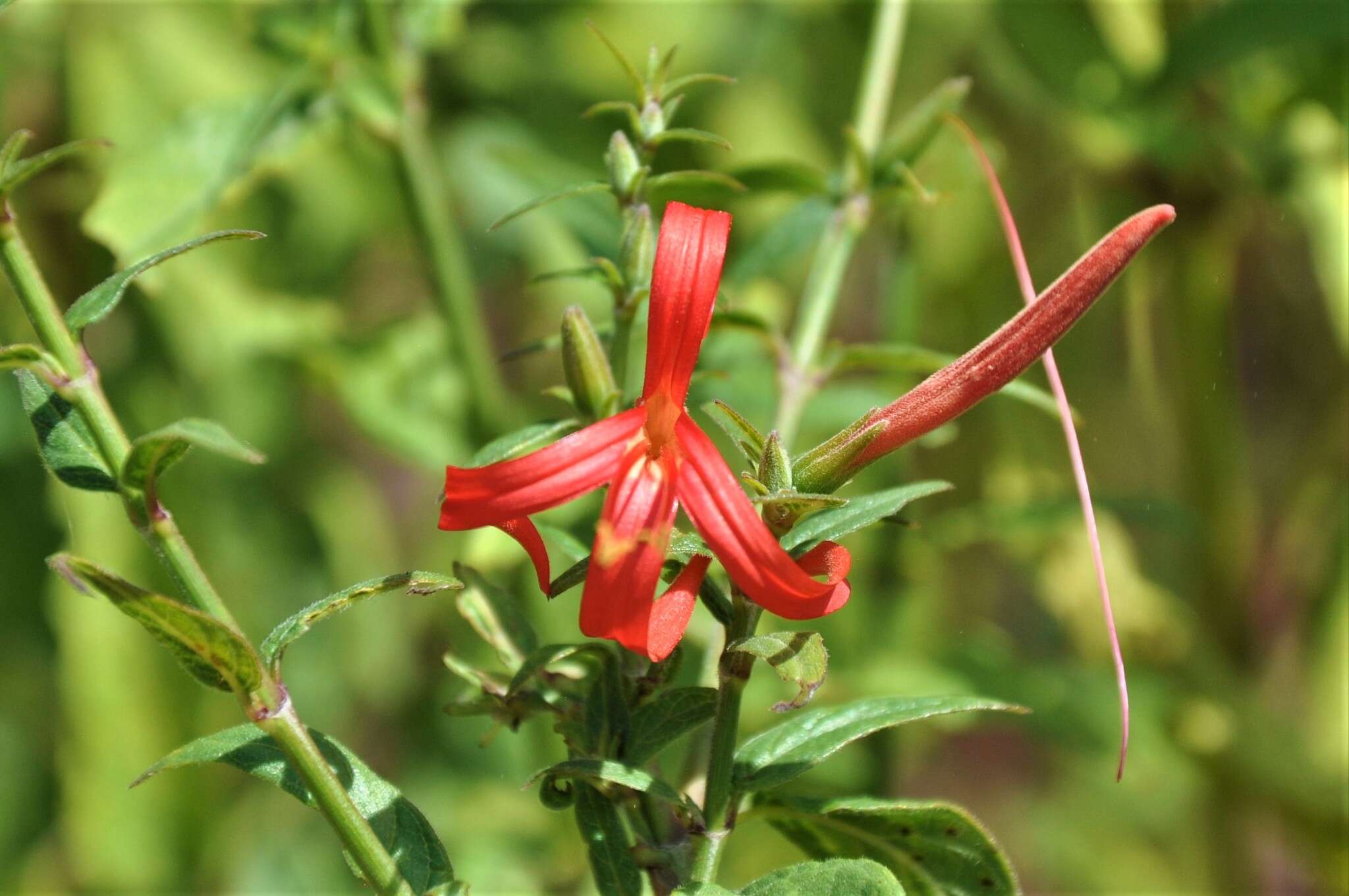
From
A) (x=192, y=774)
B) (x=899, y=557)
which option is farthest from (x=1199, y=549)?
(x=192, y=774)

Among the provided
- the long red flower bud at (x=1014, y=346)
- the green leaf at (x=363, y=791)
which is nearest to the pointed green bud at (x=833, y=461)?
the long red flower bud at (x=1014, y=346)

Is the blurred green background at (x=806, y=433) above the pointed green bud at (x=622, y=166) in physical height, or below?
below

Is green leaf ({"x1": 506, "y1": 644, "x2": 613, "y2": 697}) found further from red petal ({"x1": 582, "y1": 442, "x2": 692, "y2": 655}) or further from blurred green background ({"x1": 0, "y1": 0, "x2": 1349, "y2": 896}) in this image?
blurred green background ({"x1": 0, "y1": 0, "x2": 1349, "y2": 896})

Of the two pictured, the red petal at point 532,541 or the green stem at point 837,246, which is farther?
the green stem at point 837,246

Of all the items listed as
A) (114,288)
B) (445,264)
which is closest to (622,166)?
(114,288)

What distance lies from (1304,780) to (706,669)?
0.49m

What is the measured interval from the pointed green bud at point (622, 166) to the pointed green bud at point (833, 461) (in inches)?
3.4

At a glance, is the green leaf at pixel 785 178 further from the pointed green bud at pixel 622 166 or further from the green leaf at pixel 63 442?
the green leaf at pixel 63 442

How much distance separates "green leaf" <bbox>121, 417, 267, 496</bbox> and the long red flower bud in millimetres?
109

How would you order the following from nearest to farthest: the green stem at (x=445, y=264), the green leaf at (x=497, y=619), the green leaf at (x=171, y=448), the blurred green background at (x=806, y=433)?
the green leaf at (x=171, y=448)
the green leaf at (x=497, y=619)
the green stem at (x=445, y=264)
the blurred green background at (x=806, y=433)

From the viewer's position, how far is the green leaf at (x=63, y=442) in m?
0.24

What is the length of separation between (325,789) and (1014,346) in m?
0.15

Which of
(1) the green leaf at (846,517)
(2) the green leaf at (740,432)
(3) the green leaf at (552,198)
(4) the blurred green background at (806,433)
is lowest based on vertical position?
(4) the blurred green background at (806,433)

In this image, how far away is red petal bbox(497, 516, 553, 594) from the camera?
0.81 feet
